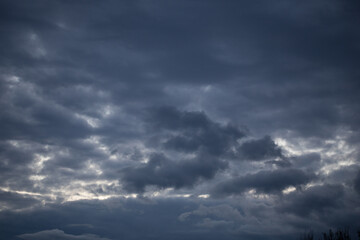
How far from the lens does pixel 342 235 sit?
17212 cm

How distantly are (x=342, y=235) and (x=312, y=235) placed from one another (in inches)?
563

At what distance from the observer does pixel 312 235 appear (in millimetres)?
182000
